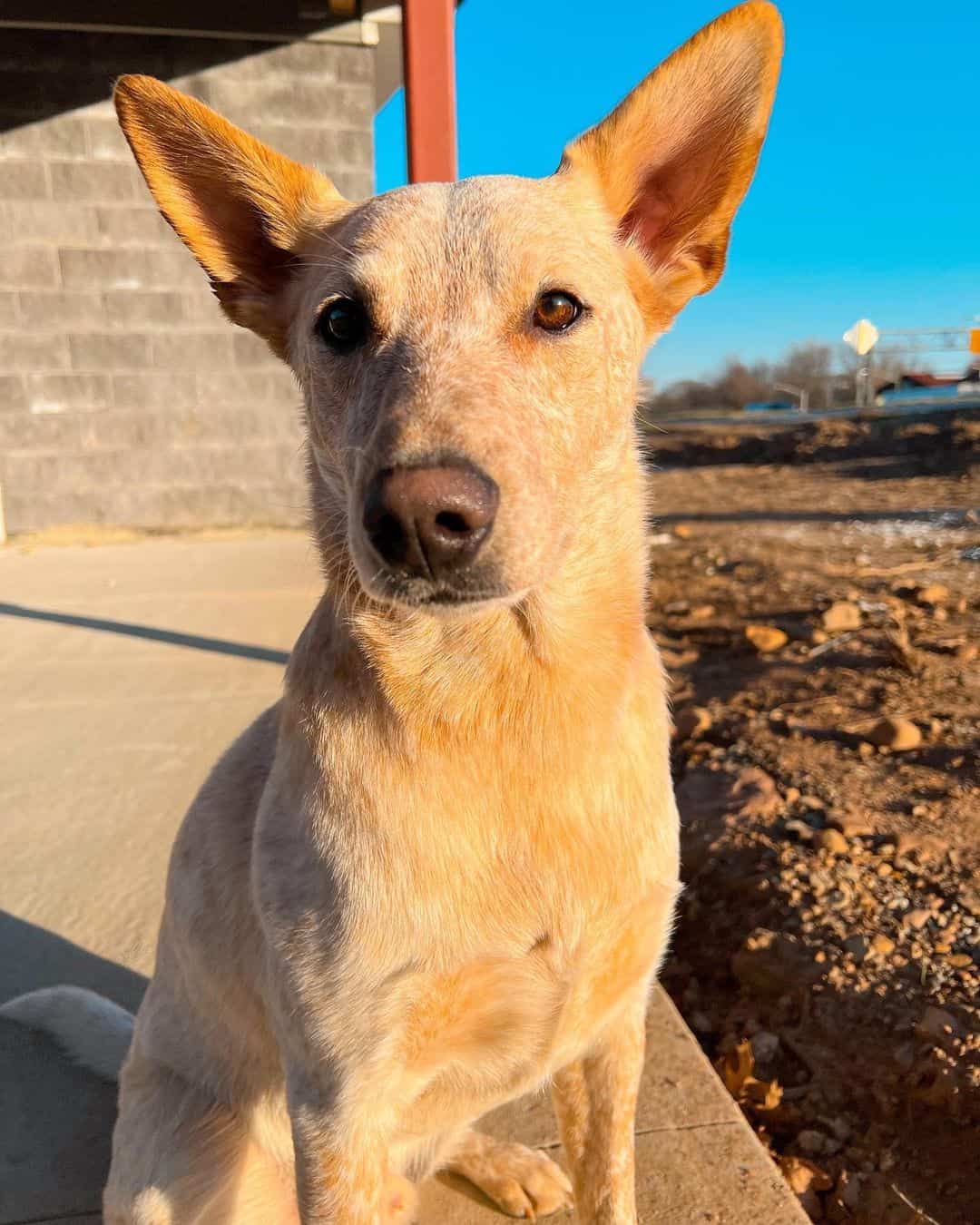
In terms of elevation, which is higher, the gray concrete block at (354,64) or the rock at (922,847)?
the gray concrete block at (354,64)

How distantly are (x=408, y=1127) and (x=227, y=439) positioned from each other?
6.36 m

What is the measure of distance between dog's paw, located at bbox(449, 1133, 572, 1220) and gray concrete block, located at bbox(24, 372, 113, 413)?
21.3ft

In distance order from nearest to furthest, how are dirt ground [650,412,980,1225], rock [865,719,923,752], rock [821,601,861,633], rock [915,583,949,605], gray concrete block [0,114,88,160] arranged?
dirt ground [650,412,980,1225]
rock [865,719,923,752]
rock [821,601,861,633]
rock [915,583,949,605]
gray concrete block [0,114,88,160]

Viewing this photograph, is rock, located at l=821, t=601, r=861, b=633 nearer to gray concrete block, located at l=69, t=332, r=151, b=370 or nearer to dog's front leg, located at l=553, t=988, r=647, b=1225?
dog's front leg, located at l=553, t=988, r=647, b=1225

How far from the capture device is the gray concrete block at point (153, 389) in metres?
7.00

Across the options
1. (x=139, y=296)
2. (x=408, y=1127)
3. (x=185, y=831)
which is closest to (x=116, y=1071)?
(x=185, y=831)

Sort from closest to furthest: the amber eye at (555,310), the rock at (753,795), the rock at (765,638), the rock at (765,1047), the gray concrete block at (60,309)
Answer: the amber eye at (555,310), the rock at (765,1047), the rock at (753,795), the rock at (765,638), the gray concrete block at (60,309)

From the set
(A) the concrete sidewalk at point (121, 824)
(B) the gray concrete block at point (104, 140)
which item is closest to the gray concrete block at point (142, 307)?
(B) the gray concrete block at point (104, 140)

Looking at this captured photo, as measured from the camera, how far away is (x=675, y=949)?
2621 mm

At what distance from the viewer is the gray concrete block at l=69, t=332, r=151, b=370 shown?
691cm

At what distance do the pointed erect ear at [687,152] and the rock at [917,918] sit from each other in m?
1.57

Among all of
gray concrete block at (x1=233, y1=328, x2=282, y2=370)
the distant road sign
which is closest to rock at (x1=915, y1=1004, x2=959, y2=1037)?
gray concrete block at (x1=233, y1=328, x2=282, y2=370)

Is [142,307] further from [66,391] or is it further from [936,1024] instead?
[936,1024]

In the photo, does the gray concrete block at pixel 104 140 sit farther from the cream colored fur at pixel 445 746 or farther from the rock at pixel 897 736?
the rock at pixel 897 736
